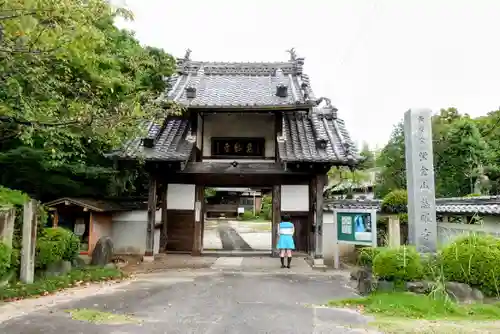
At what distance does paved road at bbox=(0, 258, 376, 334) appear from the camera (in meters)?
6.05

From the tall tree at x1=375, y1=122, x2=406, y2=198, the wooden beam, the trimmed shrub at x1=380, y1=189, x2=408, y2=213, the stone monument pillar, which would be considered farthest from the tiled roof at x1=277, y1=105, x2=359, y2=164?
the tall tree at x1=375, y1=122, x2=406, y2=198

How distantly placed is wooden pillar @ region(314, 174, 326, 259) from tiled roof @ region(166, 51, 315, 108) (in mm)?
2629

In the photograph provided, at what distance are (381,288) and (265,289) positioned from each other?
2569 millimetres

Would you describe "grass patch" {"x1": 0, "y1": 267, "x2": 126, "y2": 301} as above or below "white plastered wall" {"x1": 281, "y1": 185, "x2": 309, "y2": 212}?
below

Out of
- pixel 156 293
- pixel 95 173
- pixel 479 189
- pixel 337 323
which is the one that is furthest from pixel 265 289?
pixel 479 189

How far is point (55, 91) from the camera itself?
9.02 meters

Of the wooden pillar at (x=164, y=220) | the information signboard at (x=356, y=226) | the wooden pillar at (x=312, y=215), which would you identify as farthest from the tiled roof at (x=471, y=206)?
the wooden pillar at (x=164, y=220)

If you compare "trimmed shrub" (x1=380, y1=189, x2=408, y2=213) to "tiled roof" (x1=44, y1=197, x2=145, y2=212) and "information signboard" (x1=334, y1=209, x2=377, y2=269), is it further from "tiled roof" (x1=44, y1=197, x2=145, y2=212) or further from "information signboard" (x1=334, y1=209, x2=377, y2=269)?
"tiled roof" (x1=44, y1=197, x2=145, y2=212)

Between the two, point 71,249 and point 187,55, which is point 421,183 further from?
point 187,55

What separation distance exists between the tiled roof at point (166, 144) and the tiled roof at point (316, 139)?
3296 mm

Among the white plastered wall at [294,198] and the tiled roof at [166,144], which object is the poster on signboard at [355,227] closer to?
the white plastered wall at [294,198]

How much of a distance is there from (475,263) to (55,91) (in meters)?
8.82

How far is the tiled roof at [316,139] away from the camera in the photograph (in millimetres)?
13922

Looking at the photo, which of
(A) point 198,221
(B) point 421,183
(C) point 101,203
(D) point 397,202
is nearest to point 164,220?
(A) point 198,221
